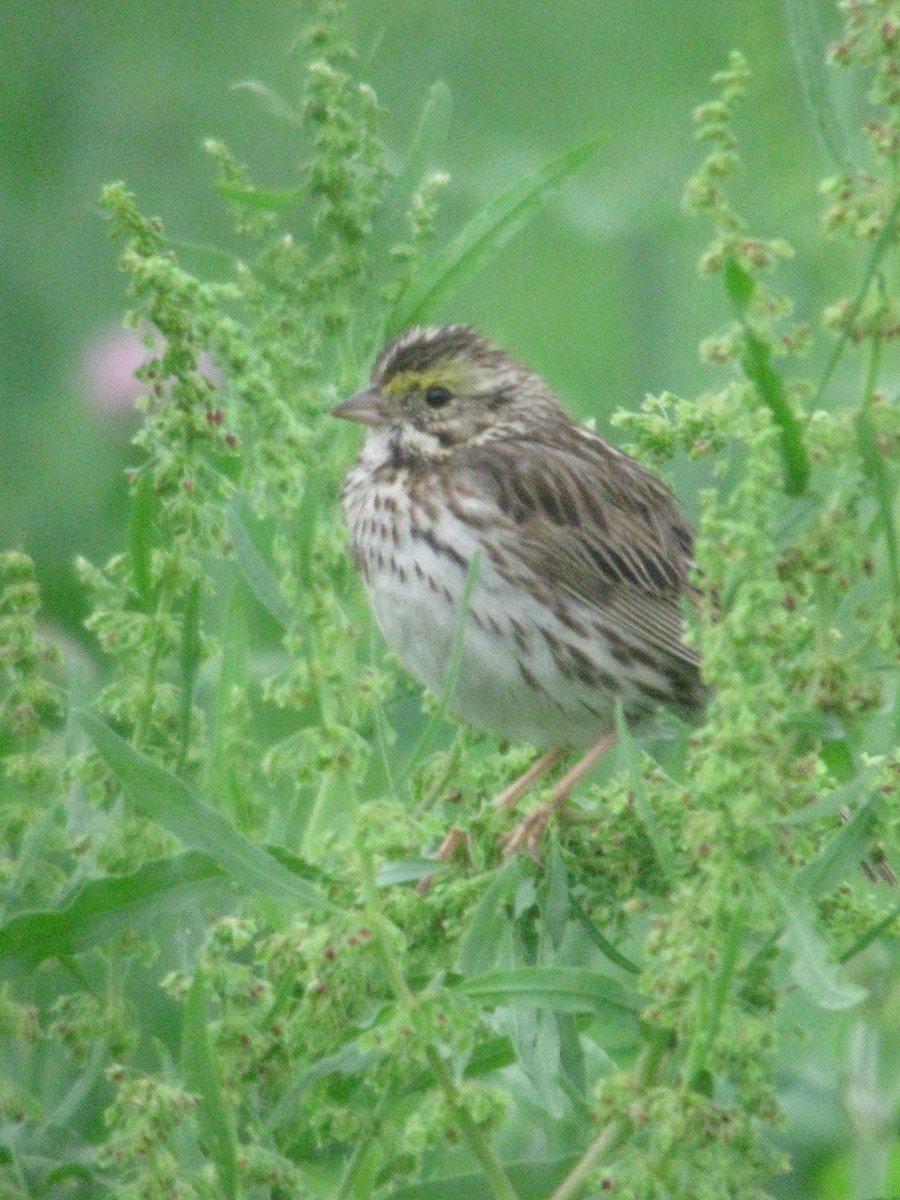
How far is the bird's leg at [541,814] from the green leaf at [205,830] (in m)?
0.51

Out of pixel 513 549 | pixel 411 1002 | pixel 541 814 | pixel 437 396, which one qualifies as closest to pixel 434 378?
pixel 437 396

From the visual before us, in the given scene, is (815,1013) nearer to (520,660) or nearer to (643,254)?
(520,660)

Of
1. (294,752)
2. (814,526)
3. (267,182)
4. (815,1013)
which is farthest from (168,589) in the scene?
(267,182)

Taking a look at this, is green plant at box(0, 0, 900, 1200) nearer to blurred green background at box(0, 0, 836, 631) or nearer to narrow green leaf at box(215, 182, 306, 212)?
narrow green leaf at box(215, 182, 306, 212)

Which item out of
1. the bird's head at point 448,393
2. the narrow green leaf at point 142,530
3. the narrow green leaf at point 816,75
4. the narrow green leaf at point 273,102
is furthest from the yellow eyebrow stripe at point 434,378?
the narrow green leaf at point 816,75

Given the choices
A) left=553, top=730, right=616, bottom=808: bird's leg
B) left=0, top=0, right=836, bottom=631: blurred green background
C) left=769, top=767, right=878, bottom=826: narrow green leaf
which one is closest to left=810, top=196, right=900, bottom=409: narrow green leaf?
left=769, top=767, right=878, bottom=826: narrow green leaf

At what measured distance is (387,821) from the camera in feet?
6.77

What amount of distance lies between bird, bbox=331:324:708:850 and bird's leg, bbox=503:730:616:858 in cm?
3

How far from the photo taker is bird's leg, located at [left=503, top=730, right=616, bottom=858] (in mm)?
2750

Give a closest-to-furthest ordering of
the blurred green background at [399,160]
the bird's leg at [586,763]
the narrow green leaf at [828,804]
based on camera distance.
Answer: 1. the narrow green leaf at [828,804]
2. the bird's leg at [586,763]
3. the blurred green background at [399,160]

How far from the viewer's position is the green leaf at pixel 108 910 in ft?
7.30

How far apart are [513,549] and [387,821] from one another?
2115mm

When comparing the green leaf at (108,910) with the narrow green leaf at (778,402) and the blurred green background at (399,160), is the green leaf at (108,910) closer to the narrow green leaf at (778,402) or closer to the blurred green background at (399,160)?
the narrow green leaf at (778,402)

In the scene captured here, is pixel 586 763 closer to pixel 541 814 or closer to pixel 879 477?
pixel 541 814
